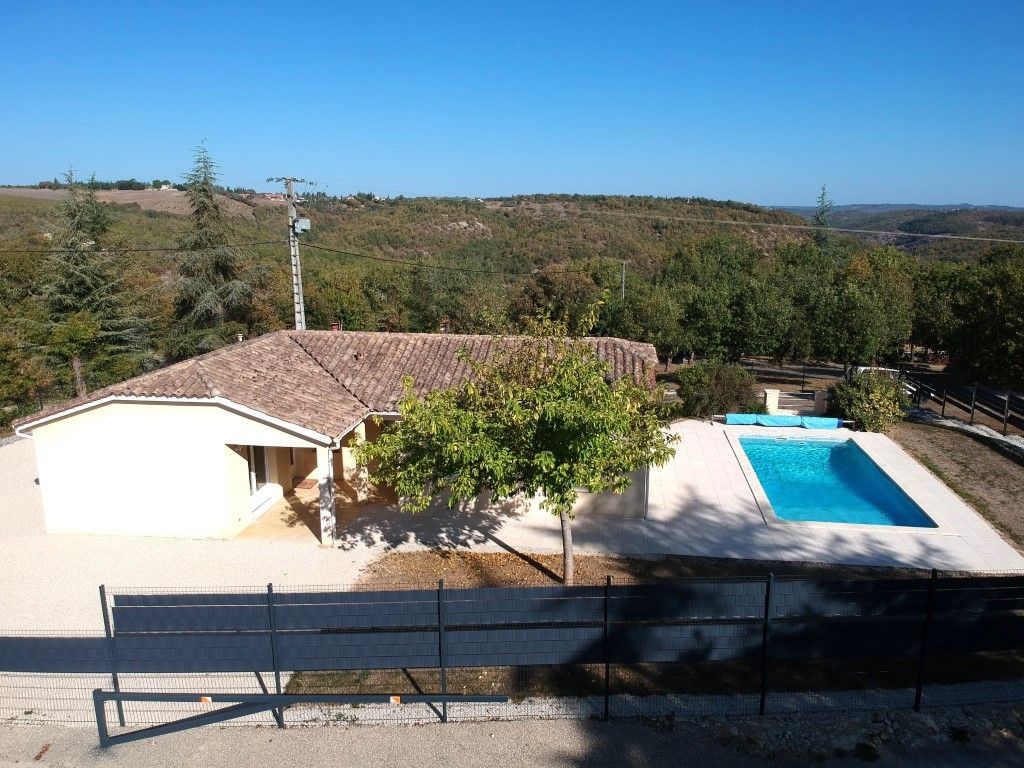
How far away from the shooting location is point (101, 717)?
24.2ft

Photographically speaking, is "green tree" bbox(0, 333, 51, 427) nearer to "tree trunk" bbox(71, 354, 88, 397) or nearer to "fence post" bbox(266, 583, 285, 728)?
"tree trunk" bbox(71, 354, 88, 397)

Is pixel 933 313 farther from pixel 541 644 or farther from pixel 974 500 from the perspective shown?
pixel 541 644

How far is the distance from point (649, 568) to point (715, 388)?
488 inches

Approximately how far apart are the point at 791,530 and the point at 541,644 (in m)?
8.08

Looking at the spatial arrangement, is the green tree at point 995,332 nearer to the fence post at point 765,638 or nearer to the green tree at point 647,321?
the green tree at point 647,321

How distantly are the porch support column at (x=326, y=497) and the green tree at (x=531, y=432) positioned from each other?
8.05 ft

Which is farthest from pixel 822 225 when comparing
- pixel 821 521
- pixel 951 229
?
pixel 821 521

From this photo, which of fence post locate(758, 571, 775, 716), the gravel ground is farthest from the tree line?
fence post locate(758, 571, 775, 716)

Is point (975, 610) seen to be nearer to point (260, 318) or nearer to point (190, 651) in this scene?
point (190, 651)

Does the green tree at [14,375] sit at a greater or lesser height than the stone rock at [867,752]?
greater

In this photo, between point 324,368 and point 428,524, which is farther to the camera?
point 324,368

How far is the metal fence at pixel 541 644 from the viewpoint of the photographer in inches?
301

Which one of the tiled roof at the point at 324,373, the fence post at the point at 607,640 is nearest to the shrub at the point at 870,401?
the tiled roof at the point at 324,373

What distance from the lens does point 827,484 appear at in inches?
720
